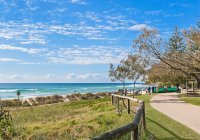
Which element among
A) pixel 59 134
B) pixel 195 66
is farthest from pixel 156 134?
pixel 195 66

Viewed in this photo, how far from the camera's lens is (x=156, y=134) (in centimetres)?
1284

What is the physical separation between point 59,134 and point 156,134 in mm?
4234

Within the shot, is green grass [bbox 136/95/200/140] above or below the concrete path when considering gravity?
above

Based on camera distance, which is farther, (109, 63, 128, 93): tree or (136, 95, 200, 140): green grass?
(109, 63, 128, 93): tree

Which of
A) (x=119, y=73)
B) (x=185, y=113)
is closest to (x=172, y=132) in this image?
(x=185, y=113)

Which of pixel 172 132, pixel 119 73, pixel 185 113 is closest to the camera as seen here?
pixel 172 132

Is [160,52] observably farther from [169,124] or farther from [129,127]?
[129,127]

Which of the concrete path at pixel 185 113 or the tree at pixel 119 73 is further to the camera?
the tree at pixel 119 73

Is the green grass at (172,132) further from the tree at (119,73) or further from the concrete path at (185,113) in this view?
the tree at (119,73)

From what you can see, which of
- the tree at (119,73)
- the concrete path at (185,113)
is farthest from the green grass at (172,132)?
the tree at (119,73)

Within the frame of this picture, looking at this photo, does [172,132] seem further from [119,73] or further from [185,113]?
[119,73]

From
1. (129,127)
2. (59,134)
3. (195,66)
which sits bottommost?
(59,134)

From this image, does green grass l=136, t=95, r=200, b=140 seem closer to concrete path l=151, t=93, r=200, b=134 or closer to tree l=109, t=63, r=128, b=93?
concrete path l=151, t=93, r=200, b=134

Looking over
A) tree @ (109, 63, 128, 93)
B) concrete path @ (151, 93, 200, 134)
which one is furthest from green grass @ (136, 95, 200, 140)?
tree @ (109, 63, 128, 93)
